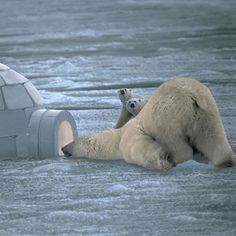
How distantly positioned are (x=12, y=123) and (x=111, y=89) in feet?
12.6

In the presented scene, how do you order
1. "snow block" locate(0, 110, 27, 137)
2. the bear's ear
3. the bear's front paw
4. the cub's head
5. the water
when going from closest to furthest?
the water, the bear's front paw, the bear's ear, "snow block" locate(0, 110, 27, 137), the cub's head

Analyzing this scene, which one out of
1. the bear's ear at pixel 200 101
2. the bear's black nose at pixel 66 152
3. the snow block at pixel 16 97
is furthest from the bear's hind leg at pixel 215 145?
the snow block at pixel 16 97

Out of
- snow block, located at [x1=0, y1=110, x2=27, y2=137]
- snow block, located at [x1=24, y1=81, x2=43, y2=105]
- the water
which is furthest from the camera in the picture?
snow block, located at [x1=24, y1=81, x2=43, y2=105]

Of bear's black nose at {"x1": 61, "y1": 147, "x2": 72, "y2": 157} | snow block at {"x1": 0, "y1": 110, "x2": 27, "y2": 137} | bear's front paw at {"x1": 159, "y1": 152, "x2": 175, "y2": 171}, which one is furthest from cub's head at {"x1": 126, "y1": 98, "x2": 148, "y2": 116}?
bear's front paw at {"x1": 159, "y1": 152, "x2": 175, "y2": 171}

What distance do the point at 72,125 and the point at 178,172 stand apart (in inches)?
59.4

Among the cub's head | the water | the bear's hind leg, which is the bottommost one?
the water

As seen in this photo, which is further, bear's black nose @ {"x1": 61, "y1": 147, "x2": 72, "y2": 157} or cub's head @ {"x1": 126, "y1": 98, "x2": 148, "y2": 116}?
cub's head @ {"x1": 126, "y1": 98, "x2": 148, "y2": 116}

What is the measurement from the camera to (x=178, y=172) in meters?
7.41

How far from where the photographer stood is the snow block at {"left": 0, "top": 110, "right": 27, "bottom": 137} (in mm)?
8242

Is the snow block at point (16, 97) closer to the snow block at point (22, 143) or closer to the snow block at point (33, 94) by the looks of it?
the snow block at point (33, 94)

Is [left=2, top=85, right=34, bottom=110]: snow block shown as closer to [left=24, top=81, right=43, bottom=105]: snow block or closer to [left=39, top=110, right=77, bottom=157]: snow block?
[left=24, top=81, right=43, bottom=105]: snow block

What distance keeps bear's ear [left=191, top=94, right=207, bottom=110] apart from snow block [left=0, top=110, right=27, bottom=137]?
153 cm

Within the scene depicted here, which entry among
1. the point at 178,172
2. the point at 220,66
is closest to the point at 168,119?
the point at 178,172

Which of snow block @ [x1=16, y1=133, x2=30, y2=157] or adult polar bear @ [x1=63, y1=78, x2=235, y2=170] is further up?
adult polar bear @ [x1=63, y1=78, x2=235, y2=170]
